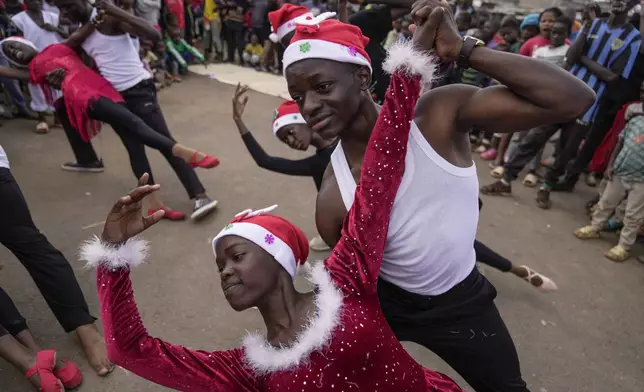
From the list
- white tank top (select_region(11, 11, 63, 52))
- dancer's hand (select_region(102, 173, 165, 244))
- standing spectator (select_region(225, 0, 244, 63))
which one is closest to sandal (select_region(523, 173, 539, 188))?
dancer's hand (select_region(102, 173, 165, 244))

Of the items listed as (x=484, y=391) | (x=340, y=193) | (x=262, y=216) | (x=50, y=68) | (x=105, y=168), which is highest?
(x=340, y=193)

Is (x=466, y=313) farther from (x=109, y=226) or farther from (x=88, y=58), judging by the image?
(x=88, y=58)

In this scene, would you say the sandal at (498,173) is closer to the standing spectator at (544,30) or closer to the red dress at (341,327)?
the standing spectator at (544,30)

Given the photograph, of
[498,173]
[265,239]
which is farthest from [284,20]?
[498,173]

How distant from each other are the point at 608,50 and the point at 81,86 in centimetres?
462

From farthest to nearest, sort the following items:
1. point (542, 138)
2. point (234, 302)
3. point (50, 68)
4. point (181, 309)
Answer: point (542, 138), point (50, 68), point (181, 309), point (234, 302)

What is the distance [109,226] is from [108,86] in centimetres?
269

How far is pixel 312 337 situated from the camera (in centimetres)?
122

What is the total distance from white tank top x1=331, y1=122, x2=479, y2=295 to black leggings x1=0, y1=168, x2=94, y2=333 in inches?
67.2

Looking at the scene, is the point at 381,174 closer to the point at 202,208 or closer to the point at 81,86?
the point at 202,208

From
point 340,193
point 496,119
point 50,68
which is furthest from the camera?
point 50,68

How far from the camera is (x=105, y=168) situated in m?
4.84

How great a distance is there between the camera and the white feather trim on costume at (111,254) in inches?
48.8

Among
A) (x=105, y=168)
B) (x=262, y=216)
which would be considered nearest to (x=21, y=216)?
(x=262, y=216)
